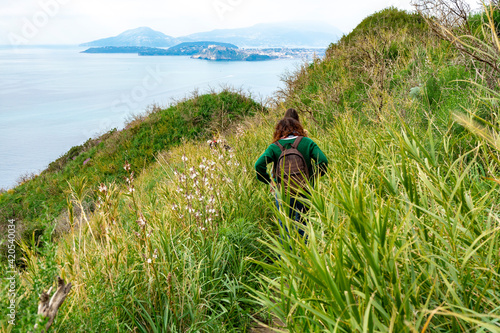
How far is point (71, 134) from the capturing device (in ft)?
149

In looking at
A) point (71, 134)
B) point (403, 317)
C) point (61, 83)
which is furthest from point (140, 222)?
point (61, 83)

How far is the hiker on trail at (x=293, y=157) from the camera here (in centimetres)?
371

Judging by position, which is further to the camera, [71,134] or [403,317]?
[71,134]

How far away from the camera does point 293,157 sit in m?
3.76

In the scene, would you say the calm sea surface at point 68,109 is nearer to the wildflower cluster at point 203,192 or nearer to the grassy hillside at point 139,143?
the grassy hillside at point 139,143

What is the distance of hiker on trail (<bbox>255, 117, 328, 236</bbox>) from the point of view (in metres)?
3.71

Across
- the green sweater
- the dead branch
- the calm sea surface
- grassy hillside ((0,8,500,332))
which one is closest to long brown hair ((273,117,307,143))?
the green sweater

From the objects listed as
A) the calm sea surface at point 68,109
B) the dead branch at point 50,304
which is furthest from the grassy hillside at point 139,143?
the dead branch at point 50,304

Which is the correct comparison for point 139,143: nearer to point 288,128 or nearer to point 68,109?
point 288,128

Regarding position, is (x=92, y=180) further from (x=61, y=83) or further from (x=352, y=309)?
(x=61, y=83)

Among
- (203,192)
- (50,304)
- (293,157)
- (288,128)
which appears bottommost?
(203,192)

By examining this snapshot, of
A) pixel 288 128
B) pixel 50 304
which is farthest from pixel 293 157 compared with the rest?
pixel 50 304

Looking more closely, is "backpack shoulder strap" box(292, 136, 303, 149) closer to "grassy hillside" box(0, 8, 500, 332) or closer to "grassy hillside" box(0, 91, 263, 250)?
"grassy hillside" box(0, 8, 500, 332)

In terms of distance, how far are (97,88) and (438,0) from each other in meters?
89.0
